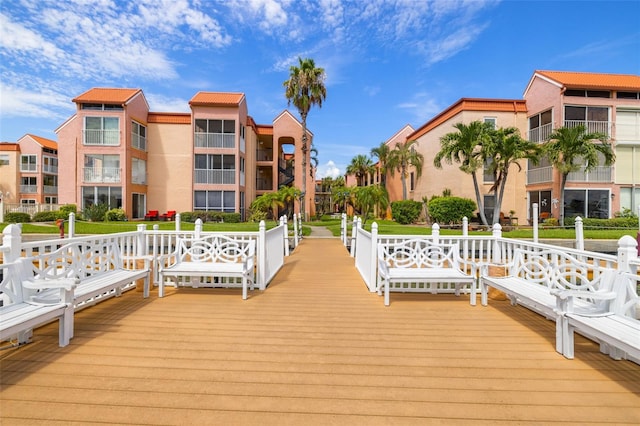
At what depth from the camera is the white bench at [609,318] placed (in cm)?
279

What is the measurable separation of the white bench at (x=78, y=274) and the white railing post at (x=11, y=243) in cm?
15

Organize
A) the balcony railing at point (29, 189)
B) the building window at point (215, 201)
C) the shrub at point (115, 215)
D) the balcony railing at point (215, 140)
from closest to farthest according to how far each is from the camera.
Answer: the shrub at point (115, 215) < the balcony railing at point (215, 140) < the building window at point (215, 201) < the balcony railing at point (29, 189)

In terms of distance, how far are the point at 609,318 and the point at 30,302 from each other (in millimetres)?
5966

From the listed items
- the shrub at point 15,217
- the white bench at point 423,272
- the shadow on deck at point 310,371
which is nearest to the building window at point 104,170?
the shrub at point 15,217

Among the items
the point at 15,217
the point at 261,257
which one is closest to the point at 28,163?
the point at 15,217

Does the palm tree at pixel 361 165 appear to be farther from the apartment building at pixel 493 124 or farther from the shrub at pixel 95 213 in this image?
the shrub at pixel 95 213

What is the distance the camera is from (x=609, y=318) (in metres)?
3.04

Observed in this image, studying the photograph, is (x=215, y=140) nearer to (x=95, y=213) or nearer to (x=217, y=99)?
(x=217, y=99)

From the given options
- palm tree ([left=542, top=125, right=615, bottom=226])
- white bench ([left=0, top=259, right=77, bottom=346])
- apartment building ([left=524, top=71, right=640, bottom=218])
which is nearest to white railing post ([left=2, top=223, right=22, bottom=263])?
white bench ([left=0, top=259, right=77, bottom=346])

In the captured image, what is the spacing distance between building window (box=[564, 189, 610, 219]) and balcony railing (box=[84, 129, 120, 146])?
31441mm

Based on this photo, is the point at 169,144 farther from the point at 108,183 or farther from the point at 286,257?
the point at 286,257

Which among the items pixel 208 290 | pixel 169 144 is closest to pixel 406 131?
pixel 169 144

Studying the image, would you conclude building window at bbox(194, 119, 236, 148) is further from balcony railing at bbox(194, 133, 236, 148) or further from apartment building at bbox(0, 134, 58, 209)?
apartment building at bbox(0, 134, 58, 209)

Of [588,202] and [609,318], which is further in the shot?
[588,202]
